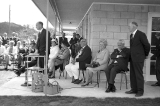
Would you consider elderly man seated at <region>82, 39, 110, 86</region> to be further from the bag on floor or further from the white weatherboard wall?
the bag on floor

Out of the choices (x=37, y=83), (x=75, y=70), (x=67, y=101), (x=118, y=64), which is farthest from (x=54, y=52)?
(x=67, y=101)

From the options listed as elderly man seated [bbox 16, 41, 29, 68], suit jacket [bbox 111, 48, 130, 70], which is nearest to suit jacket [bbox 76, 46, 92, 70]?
suit jacket [bbox 111, 48, 130, 70]

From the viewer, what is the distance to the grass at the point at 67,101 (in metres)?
4.14

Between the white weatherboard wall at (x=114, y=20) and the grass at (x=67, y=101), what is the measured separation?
2496mm

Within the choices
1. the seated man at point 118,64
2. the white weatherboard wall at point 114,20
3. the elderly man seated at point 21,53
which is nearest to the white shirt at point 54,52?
the white weatherboard wall at point 114,20

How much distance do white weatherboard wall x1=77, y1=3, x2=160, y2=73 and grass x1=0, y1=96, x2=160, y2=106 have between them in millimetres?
2496

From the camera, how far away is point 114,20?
671cm

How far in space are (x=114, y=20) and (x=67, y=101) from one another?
341 centimetres

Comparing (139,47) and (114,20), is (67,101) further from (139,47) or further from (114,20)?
(114,20)

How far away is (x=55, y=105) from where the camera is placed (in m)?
4.04

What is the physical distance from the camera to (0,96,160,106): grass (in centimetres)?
414

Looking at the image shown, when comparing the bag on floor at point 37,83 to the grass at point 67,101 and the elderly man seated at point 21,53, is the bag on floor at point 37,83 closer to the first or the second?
the grass at point 67,101

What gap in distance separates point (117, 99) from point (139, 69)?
2.86 feet

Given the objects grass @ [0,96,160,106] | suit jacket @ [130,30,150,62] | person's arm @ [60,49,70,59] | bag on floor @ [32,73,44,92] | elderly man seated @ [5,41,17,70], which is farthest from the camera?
elderly man seated @ [5,41,17,70]
